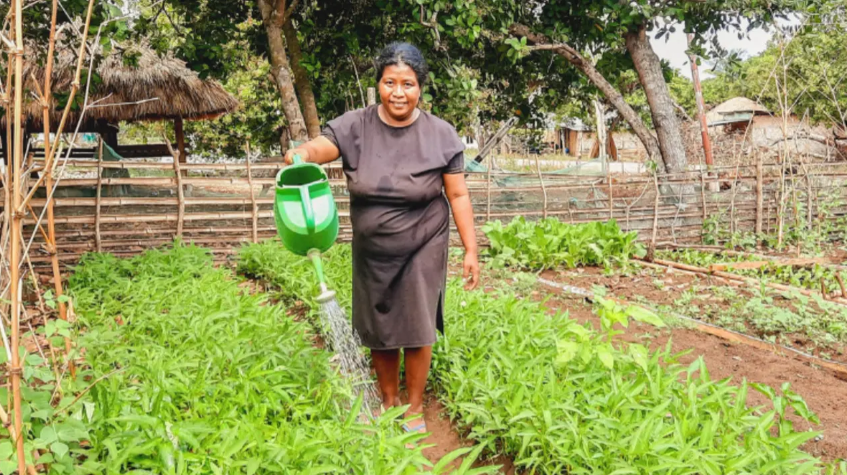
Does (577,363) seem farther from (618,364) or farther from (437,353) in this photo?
(437,353)

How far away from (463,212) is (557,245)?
12.0 feet

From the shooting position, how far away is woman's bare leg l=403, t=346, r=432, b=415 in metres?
2.68

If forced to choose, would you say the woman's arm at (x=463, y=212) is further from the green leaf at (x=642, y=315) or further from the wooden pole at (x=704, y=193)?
the wooden pole at (x=704, y=193)

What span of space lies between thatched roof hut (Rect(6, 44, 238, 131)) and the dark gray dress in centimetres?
786

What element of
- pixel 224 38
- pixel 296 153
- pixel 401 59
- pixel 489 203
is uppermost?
pixel 224 38

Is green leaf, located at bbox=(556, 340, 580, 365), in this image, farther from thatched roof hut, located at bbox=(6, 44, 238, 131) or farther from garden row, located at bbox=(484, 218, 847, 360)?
thatched roof hut, located at bbox=(6, 44, 238, 131)

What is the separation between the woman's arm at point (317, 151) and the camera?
→ 7.89ft

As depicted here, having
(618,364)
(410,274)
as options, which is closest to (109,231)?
(410,274)

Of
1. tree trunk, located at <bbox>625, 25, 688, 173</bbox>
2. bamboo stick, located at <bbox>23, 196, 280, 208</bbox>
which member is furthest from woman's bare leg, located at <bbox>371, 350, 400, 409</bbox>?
tree trunk, located at <bbox>625, 25, 688, 173</bbox>

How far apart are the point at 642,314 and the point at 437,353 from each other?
103 cm

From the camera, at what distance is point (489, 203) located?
24.3 ft

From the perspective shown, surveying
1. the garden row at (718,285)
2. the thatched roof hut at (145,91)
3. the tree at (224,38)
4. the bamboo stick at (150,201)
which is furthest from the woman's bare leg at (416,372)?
the thatched roof hut at (145,91)

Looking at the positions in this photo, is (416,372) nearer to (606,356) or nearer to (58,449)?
(606,356)

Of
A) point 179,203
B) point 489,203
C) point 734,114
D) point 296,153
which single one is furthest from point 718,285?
point 734,114
